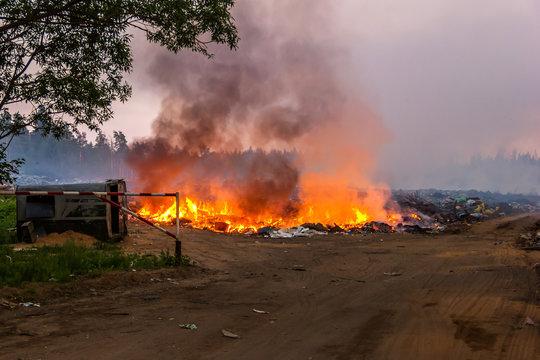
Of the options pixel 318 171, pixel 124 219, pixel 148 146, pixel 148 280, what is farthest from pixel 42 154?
pixel 148 280

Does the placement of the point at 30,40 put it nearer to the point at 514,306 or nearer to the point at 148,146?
the point at 514,306

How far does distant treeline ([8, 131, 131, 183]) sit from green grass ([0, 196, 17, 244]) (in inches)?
3234

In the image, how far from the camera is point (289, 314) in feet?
16.4

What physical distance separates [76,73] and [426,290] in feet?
29.1

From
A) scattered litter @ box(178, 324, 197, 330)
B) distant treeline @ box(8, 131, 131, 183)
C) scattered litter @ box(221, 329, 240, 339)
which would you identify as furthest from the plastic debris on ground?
distant treeline @ box(8, 131, 131, 183)

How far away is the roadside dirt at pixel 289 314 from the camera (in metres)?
3.61

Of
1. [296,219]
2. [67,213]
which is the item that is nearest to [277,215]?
[296,219]

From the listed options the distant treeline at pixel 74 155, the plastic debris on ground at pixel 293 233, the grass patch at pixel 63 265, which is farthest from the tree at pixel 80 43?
the distant treeline at pixel 74 155

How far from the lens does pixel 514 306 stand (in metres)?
5.26

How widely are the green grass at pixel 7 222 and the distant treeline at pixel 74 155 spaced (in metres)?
82.1

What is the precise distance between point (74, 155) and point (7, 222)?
99930mm

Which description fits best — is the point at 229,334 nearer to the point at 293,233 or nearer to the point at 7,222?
the point at 293,233

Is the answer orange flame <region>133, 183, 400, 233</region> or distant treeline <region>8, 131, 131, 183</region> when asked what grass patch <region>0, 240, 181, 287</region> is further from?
distant treeline <region>8, 131, 131, 183</region>

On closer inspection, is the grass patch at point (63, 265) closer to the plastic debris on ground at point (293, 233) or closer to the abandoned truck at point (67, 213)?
the abandoned truck at point (67, 213)
